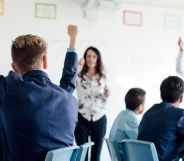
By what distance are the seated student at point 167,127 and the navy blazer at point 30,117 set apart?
816 millimetres

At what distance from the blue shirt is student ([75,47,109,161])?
38.3 inches

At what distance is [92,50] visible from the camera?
154 inches

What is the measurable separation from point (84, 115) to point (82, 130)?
0.56ft

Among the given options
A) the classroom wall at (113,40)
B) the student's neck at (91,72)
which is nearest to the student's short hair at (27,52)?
the student's neck at (91,72)

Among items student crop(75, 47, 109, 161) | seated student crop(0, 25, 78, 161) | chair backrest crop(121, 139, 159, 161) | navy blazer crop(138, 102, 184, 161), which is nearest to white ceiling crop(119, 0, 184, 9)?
student crop(75, 47, 109, 161)

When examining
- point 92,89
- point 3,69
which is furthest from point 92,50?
point 3,69

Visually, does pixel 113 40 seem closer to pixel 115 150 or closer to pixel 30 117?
pixel 115 150

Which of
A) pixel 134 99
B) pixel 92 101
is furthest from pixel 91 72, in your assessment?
pixel 134 99

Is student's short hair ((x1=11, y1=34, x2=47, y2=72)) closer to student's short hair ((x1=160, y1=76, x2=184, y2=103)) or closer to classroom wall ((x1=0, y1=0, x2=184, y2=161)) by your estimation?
student's short hair ((x1=160, y1=76, x2=184, y2=103))

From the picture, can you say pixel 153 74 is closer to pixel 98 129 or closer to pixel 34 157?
pixel 98 129

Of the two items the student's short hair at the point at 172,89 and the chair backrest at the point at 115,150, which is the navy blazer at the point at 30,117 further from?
the student's short hair at the point at 172,89

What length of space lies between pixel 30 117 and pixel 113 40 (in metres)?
3.39

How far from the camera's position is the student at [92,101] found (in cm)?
369

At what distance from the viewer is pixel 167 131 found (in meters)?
1.98
